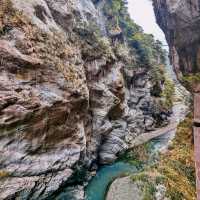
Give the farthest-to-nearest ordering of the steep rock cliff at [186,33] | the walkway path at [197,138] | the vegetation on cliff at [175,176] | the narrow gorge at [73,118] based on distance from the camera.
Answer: the steep rock cliff at [186,33], the narrow gorge at [73,118], the vegetation on cliff at [175,176], the walkway path at [197,138]

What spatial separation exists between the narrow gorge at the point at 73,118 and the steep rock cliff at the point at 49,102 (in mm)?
68

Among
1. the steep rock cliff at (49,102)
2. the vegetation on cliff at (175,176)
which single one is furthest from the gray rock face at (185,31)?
the steep rock cliff at (49,102)

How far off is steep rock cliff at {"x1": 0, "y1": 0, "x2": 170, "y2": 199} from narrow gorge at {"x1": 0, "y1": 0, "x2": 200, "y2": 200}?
0.07m

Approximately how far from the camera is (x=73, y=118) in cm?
2417

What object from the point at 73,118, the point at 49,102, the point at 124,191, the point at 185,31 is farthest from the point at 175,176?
the point at 185,31

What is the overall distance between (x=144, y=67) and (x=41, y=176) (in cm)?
3897

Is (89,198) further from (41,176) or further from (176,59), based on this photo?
(176,59)

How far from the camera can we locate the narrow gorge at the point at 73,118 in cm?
1716

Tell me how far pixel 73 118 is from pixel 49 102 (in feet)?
13.7

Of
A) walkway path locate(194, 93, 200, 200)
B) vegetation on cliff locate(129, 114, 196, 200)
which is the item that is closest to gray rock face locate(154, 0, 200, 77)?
vegetation on cliff locate(129, 114, 196, 200)

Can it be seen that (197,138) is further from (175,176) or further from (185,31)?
(185,31)

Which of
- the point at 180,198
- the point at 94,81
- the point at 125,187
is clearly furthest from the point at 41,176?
the point at 94,81

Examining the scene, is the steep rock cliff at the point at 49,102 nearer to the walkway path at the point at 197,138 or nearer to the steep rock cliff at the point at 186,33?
the steep rock cliff at the point at 186,33

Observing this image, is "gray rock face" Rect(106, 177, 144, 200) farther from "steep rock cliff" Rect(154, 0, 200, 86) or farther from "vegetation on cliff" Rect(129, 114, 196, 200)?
"steep rock cliff" Rect(154, 0, 200, 86)
